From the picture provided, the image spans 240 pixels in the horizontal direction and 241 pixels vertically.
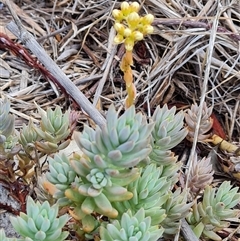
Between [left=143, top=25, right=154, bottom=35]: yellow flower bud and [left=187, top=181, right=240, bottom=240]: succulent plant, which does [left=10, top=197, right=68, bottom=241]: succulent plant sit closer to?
[left=187, top=181, right=240, bottom=240]: succulent plant

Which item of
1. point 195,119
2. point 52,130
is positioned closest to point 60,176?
point 52,130

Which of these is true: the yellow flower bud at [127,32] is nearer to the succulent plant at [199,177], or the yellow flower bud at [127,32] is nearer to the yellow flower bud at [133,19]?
the yellow flower bud at [133,19]

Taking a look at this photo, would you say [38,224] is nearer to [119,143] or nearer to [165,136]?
[119,143]

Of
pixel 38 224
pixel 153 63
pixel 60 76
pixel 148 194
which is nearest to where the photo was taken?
pixel 38 224

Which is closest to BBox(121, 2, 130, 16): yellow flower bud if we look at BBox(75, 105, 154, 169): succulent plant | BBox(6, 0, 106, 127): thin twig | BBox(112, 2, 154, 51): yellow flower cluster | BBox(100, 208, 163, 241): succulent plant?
BBox(112, 2, 154, 51): yellow flower cluster

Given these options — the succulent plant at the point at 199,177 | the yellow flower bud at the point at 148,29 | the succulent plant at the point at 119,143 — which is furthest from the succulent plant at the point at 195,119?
the succulent plant at the point at 119,143

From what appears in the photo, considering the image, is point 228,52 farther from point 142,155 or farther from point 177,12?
point 142,155
